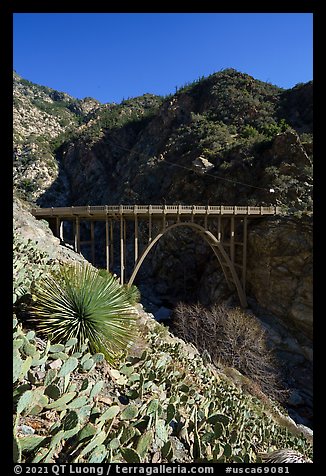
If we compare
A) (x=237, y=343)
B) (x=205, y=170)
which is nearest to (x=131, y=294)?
(x=237, y=343)

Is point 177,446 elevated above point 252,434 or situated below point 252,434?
above

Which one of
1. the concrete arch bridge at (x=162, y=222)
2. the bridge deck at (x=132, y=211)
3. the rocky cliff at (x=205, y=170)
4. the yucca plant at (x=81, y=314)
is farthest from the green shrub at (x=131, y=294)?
the rocky cliff at (x=205, y=170)

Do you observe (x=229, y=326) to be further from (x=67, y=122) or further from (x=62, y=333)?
(x=67, y=122)

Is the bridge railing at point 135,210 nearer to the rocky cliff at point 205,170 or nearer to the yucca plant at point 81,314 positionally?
the rocky cliff at point 205,170

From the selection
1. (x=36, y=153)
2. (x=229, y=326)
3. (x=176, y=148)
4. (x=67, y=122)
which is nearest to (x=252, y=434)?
(x=229, y=326)

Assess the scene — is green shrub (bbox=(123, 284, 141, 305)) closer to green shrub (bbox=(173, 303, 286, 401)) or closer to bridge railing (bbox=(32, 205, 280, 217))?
green shrub (bbox=(173, 303, 286, 401))

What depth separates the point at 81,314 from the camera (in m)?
4.27

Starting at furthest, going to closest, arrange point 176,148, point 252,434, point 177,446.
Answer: point 176,148 → point 252,434 → point 177,446

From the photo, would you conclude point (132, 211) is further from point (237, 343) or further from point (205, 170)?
point (205, 170)

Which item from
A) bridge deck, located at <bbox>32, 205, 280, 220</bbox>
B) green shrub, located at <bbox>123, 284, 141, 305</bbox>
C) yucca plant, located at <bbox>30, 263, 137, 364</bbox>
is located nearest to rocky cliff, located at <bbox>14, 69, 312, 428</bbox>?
bridge deck, located at <bbox>32, 205, 280, 220</bbox>

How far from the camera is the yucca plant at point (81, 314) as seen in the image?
13.3 ft

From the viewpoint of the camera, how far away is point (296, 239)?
18.4 metres

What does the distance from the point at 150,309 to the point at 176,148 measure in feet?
78.8
